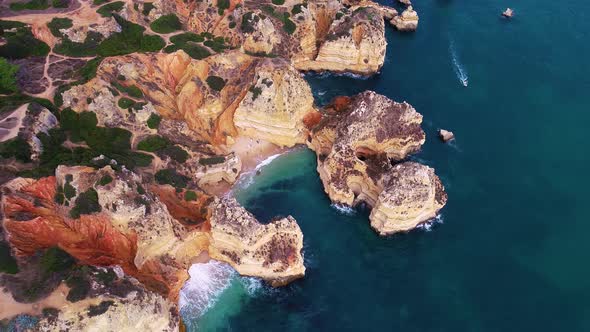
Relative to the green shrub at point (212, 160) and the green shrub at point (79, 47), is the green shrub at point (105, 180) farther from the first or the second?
the green shrub at point (79, 47)

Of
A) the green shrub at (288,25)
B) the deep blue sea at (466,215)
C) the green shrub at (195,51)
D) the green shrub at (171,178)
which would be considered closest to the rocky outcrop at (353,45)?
the deep blue sea at (466,215)

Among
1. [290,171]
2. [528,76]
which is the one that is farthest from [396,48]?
[290,171]

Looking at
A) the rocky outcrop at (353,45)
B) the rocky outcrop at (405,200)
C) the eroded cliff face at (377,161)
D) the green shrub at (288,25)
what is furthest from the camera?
the green shrub at (288,25)

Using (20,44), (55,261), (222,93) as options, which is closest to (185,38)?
(222,93)

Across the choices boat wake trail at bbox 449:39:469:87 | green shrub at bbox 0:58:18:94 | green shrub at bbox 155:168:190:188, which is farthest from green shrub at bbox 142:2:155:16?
boat wake trail at bbox 449:39:469:87

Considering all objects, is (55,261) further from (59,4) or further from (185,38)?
(59,4)
